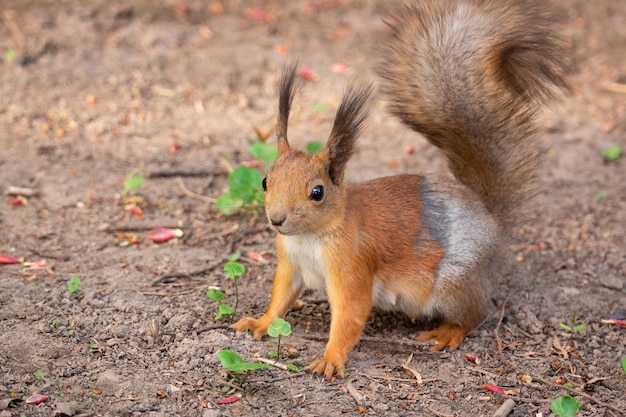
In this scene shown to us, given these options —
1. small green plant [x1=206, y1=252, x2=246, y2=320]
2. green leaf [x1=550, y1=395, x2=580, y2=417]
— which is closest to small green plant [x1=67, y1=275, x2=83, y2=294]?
small green plant [x1=206, y1=252, x2=246, y2=320]

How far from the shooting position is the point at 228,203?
13.5 feet

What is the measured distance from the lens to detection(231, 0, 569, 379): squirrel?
301 centimetres

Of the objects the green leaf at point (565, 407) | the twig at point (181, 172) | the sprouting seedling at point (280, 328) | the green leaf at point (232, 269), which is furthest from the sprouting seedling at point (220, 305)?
the twig at point (181, 172)

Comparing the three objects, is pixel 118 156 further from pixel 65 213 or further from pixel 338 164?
pixel 338 164

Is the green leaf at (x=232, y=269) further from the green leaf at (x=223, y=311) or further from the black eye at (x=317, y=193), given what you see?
the black eye at (x=317, y=193)

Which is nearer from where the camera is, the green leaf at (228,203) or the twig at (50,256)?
the twig at (50,256)

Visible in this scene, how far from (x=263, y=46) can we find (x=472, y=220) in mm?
3221

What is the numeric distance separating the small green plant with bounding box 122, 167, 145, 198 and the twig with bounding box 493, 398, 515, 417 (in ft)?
7.11

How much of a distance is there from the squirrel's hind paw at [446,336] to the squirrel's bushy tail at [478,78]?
550 mm

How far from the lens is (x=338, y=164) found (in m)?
2.99

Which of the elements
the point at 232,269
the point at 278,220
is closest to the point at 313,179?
the point at 278,220

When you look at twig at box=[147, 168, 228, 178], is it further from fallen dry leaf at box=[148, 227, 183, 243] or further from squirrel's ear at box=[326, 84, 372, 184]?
squirrel's ear at box=[326, 84, 372, 184]

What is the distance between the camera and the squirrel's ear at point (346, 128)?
9.39 feet

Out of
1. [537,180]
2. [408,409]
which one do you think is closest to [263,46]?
[537,180]
